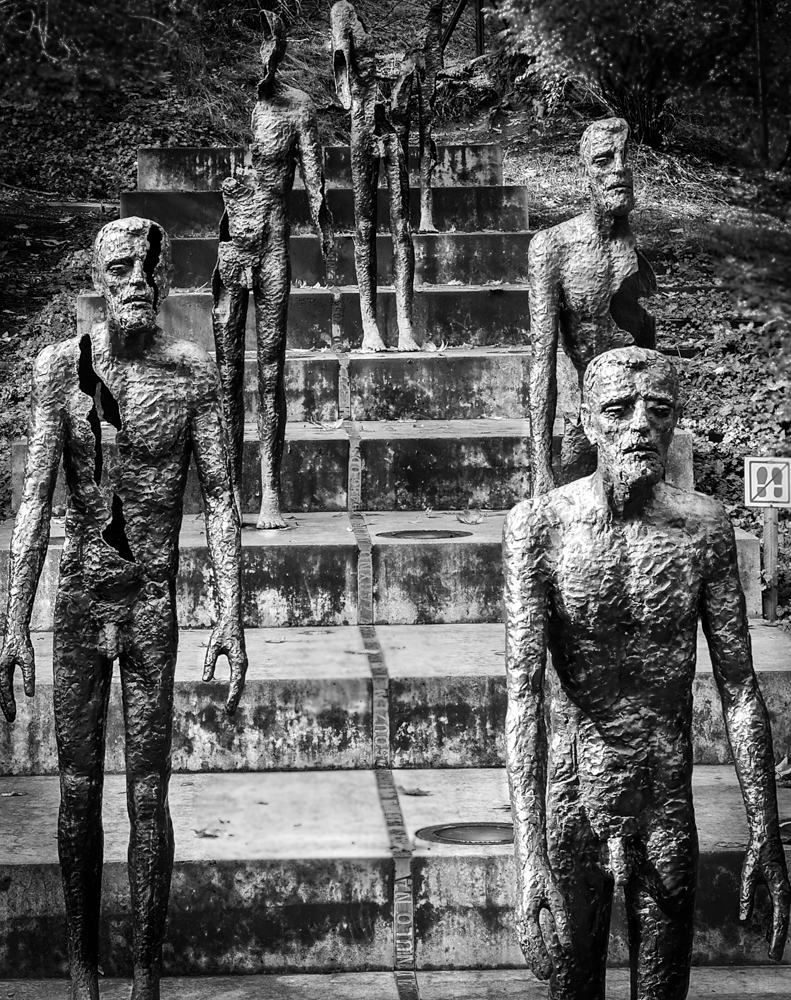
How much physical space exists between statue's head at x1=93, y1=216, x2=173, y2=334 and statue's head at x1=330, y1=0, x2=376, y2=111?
18.6 feet

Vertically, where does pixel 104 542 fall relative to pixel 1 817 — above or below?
above

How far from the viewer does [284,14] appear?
16812mm

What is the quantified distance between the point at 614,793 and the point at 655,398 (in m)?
0.85

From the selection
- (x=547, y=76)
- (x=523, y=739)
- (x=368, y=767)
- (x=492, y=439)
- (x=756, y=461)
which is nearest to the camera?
(x=523, y=739)

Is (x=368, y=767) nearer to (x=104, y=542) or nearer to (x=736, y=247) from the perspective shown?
(x=104, y=542)

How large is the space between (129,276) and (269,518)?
3773mm

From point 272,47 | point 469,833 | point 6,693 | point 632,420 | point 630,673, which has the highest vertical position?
point 272,47

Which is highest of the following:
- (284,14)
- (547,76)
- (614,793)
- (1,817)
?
(284,14)

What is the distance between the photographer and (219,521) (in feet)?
15.3

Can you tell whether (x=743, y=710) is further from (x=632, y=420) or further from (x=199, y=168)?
(x=199, y=168)

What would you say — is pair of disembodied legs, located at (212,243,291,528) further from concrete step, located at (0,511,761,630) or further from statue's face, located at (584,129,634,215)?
statue's face, located at (584,129,634,215)

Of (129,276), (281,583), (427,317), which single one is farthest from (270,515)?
(129,276)

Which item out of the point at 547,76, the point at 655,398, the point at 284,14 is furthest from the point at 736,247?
the point at 284,14

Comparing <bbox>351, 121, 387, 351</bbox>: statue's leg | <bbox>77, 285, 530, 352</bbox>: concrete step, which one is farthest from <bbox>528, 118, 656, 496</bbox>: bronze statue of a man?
<bbox>77, 285, 530, 352</bbox>: concrete step
